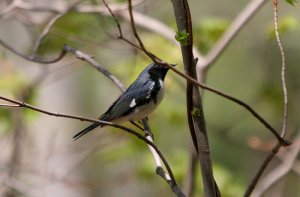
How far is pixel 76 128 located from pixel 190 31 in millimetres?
5429

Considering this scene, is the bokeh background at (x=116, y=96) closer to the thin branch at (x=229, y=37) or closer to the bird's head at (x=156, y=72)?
the thin branch at (x=229, y=37)

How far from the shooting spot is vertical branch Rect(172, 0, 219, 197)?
5.56 feet

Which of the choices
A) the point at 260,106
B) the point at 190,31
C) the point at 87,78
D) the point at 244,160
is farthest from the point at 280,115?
the point at 190,31

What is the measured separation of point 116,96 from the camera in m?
8.17

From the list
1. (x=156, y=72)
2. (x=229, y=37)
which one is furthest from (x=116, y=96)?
(x=156, y=72)

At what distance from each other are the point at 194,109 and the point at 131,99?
141 cm

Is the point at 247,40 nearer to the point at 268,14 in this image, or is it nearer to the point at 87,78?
the point at 268,14

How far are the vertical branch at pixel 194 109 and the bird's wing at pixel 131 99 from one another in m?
1.30

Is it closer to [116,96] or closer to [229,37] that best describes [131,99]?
[229,37]

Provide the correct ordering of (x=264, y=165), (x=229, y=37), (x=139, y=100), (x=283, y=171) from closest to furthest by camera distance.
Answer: (x=264, y=165)
(x=139, y=100)
(x=283, y=171)
(x=229, y=37)

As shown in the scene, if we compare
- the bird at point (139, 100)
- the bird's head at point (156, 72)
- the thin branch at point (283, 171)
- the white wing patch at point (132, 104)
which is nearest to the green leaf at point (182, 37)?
the bird at point (139, 100)

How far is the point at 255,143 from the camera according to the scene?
4.10 metres

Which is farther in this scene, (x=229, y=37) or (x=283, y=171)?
(x=229, y=37)

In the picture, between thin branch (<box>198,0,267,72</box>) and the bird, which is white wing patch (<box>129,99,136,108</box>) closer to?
the bird
